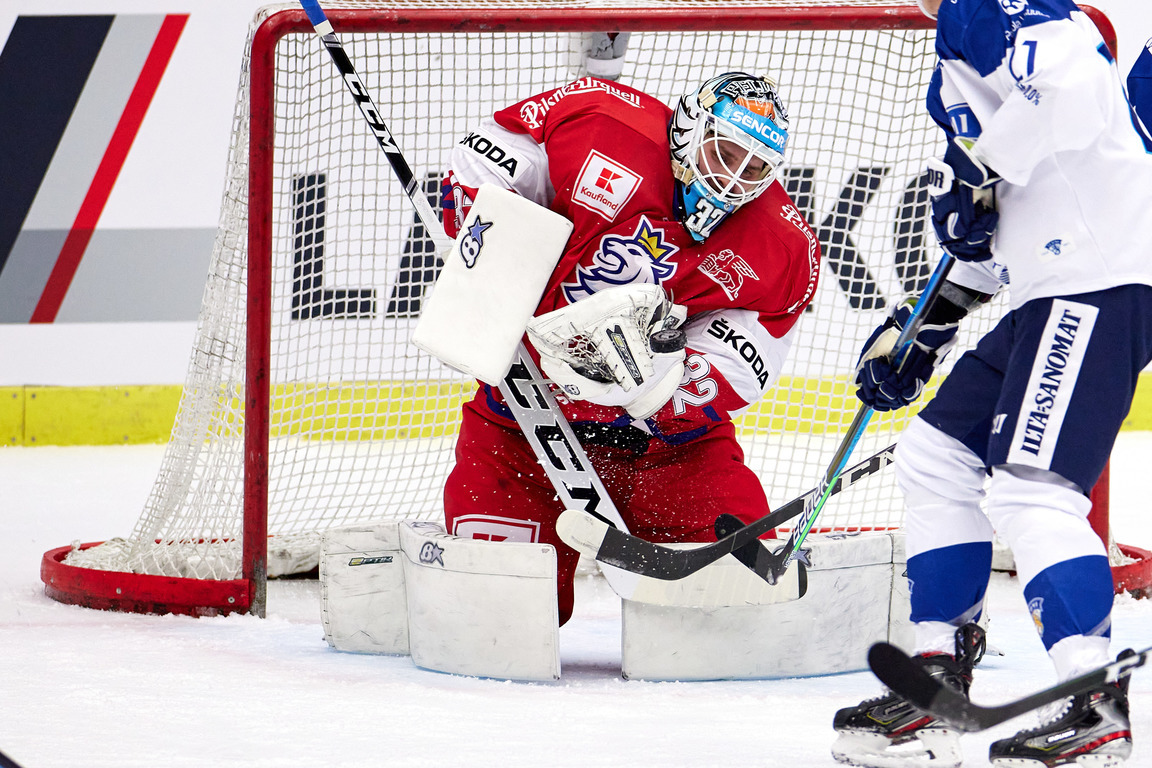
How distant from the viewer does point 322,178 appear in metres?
3.55

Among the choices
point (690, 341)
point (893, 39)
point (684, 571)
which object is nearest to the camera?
point (684, 571)

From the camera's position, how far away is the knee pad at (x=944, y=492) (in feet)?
5.81

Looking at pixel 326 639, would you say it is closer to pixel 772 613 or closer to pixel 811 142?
pixel 772 613

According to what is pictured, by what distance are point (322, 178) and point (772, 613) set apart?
1862 millimetres

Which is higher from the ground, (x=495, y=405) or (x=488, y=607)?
(x=495, y=405)

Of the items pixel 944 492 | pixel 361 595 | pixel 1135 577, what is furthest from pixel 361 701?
pixel 1135 577

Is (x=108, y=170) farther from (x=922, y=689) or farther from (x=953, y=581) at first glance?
(x=922, y=689)

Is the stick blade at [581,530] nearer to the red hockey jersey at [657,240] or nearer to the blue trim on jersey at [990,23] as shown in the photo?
the red hockey jersey at [657,240]

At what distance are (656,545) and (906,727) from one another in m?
0.65

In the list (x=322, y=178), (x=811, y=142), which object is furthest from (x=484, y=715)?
(x=811, y=142)

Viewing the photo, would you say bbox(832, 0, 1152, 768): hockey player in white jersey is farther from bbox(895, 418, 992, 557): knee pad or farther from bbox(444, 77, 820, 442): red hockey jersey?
bbox(444, 77, 820, 442): red hockey jersey

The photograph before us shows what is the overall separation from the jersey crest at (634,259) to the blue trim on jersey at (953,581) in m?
0.83

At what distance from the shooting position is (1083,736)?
1.52m

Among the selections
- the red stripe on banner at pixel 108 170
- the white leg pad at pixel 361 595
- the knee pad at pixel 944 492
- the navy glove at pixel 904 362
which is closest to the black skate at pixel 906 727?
the knee pad at pixel 944 492
